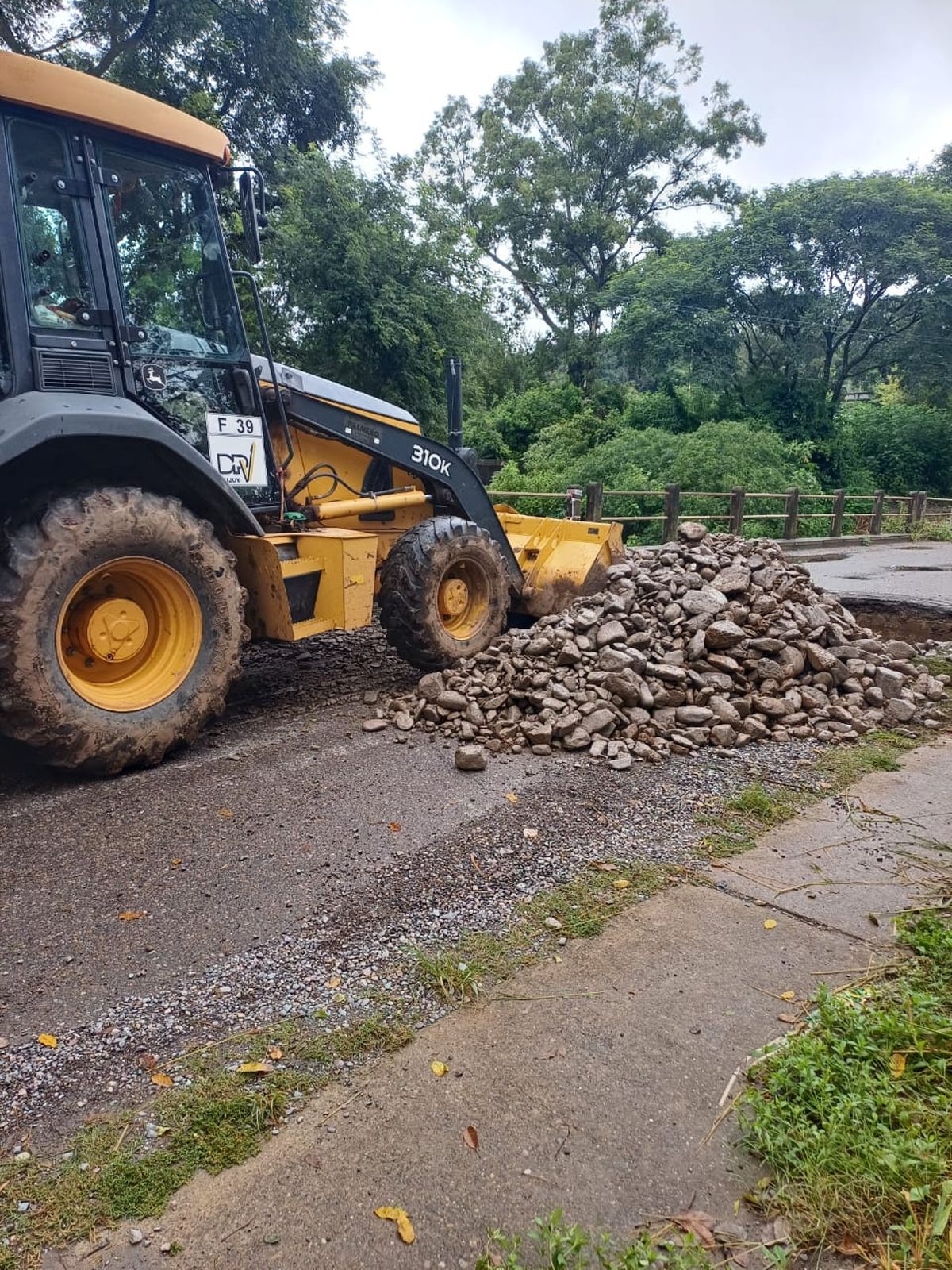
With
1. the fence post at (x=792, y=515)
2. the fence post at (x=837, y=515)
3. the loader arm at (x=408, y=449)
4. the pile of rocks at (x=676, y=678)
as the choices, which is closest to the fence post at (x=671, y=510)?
the fence post at (x=792, y=515)

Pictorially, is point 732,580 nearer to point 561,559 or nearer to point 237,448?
point 561,559

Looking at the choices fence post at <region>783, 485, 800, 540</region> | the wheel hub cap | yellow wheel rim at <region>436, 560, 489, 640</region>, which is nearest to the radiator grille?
the wheel hub cap

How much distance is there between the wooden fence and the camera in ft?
45.9

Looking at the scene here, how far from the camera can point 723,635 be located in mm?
5250

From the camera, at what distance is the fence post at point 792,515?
15782 mm

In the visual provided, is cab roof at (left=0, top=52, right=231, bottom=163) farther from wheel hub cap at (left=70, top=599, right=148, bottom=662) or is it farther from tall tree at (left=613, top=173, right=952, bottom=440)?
tall tree at (left=613, top=173, right=952, bottom=440)

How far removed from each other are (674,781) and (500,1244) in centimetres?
272

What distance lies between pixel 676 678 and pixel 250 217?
3.55 metres

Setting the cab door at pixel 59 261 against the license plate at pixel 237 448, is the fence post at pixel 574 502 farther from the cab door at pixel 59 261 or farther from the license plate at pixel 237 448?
the cab door at pixel 59 261

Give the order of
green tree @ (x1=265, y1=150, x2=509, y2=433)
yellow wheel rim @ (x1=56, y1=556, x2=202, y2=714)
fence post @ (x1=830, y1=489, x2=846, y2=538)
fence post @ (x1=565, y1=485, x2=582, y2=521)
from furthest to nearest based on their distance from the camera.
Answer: fence post @ (x1=830, y1=489, x2=846, y2=538), green tree @ (x1=265, y1=150, x2=509, y2=433), fence post @ (x1=565, y1=485, x2=582, y2=521), yellow wheel rim @ (x1=56, y1=556, x2=202, y2=714)

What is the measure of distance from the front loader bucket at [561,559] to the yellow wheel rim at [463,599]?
77cm

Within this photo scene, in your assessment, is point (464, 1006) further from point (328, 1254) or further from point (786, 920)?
point (786, 920)

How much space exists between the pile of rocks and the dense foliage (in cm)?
658

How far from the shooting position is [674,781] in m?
4.22
